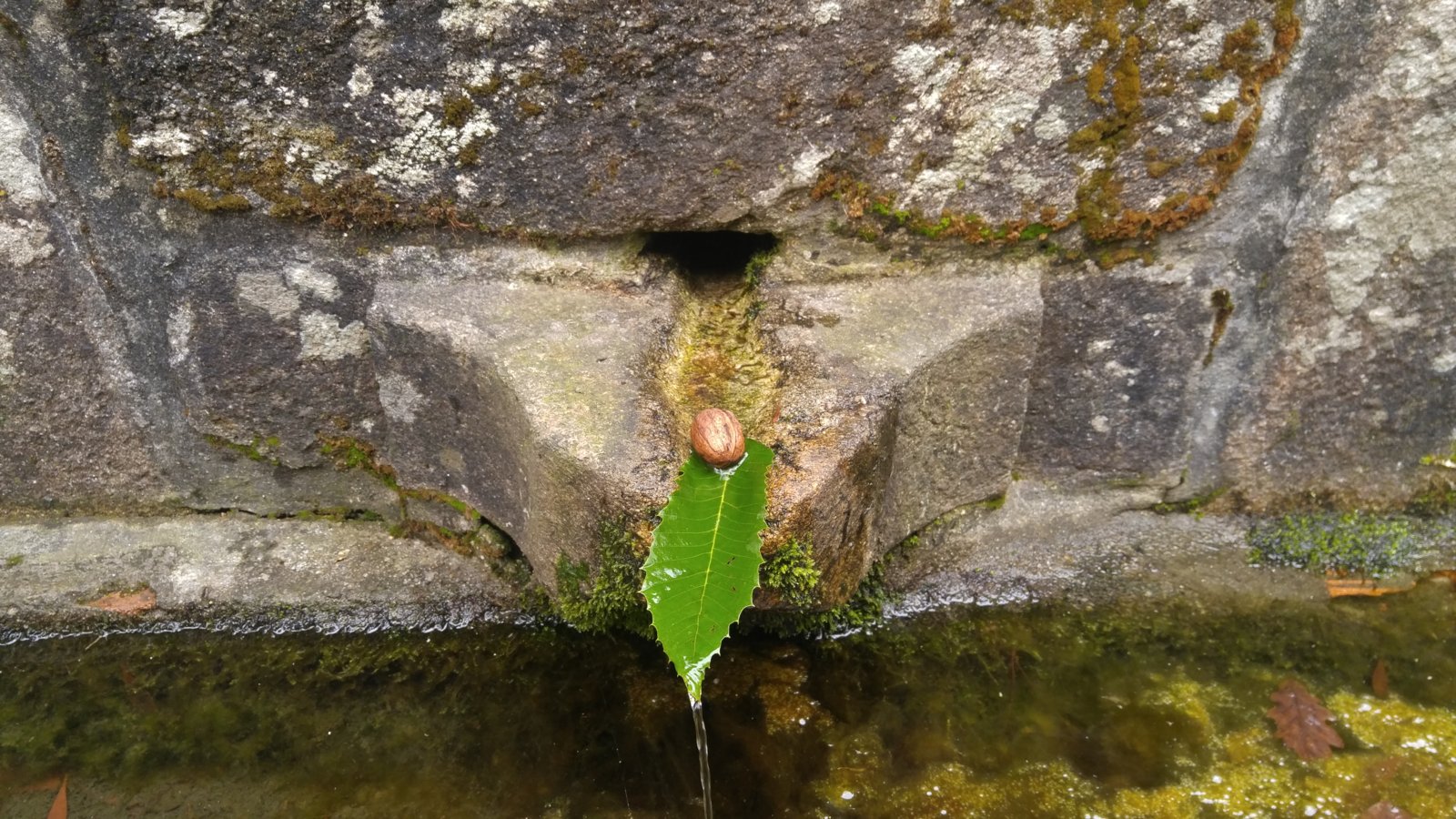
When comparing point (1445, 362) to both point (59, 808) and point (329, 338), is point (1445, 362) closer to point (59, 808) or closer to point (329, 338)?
point (329, 338)

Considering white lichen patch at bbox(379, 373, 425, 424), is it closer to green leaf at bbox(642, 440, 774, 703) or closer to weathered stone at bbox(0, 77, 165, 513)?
weathered stone at bbox(0, 77, 165, 513)

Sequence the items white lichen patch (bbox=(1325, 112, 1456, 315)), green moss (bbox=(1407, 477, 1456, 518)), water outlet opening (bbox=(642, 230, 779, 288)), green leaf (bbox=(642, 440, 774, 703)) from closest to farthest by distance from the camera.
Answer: green leaf (bbox=(642, 440, 774, 703)) → white lichen patch (bbox=(1325, 112, 1456, 315)) → water outlet opening (bbox=(642, 230, 779, 288)) → green moss (bbox=(1407, 477, 1456, 518))

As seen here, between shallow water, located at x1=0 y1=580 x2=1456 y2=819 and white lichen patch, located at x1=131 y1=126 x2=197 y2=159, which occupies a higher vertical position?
white lichen patch, located at x1=131 y1=126 x2=197 y2=159

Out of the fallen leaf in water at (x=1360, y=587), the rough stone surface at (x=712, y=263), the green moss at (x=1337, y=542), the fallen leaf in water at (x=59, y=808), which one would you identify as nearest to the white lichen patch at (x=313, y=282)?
the rough stone surface at (x=712, y=263)

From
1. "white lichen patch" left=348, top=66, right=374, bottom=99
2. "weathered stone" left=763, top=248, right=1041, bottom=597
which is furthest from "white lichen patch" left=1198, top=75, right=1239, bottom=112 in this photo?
"white lichen patch" left=348, top=66, right=374, bottom=99

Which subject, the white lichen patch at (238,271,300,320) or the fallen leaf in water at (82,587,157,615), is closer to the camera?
the white lichen patch at (238,271,300,320)

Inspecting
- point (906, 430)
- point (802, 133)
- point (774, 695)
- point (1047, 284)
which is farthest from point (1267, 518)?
point (802, 133)

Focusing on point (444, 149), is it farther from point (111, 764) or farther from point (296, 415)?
point (111, 764)
